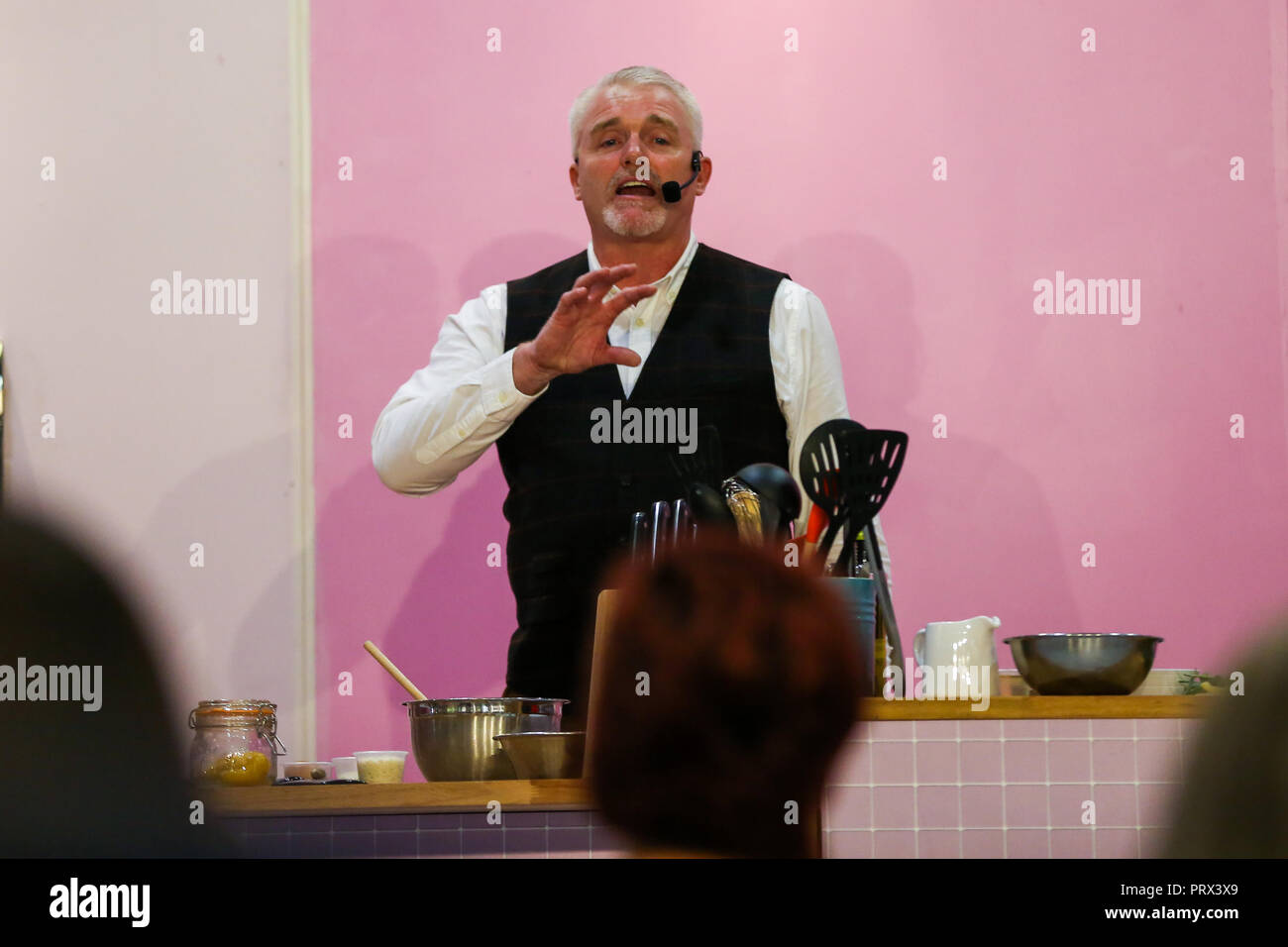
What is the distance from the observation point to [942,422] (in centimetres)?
303

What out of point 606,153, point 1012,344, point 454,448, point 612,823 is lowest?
point 612,823

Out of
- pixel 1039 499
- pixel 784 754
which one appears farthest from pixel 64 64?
pixel 784 754

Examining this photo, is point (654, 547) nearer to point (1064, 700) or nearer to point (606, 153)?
point (1064, 700)

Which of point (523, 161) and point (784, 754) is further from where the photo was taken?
point (523, 161)

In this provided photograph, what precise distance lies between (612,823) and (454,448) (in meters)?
1.70

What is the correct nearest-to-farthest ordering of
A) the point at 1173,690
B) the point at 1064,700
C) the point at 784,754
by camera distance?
the point at 784,754
the point at 1064,700
the point at 1173,690

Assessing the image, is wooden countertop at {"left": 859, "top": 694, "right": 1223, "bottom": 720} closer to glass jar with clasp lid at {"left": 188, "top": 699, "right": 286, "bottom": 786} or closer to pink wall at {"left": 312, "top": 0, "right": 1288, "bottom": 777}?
glass jar with clasp lid at {"left": 188, "top": 699, "right": 286, "bottom": 786}

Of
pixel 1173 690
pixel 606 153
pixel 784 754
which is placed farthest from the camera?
pixel 606 153

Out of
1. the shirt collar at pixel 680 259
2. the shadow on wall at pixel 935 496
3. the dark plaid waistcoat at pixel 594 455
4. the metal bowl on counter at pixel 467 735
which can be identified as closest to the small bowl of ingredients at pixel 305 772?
the metal bowl on counter at pixel 467 735

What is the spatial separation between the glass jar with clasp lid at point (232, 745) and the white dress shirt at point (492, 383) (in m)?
0.95

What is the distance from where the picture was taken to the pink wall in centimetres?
301
